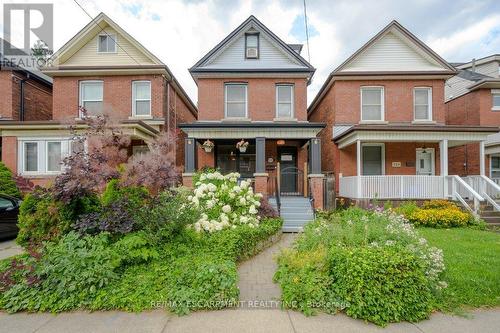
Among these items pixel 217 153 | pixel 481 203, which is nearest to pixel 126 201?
pixel 217 153

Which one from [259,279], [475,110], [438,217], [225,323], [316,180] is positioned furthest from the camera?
[475,110]

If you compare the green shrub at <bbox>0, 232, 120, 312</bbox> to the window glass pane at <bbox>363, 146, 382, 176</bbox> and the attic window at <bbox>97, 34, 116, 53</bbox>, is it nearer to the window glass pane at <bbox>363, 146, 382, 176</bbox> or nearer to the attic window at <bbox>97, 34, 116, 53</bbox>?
the window glass pane at <bbox>363, 146, 382, 176</bbox>

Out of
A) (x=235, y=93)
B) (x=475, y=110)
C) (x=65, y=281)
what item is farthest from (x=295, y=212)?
(x=475, y=110)

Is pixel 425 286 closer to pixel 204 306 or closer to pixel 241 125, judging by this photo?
pixel 204 306

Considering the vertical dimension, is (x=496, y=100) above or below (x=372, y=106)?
above

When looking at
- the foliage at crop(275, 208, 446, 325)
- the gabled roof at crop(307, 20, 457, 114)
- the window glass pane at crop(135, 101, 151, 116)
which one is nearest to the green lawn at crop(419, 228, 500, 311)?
the foliage at crop(275, 208, 446, 325)

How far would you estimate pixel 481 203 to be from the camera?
10.7 meters

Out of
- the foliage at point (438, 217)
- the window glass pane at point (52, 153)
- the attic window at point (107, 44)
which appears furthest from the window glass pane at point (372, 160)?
the window glass pane at point (52, 153)

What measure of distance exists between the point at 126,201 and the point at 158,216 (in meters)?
0.72

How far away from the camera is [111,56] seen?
45.7 ft

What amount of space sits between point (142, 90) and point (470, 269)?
1440cm

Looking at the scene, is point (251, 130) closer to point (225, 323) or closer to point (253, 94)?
point (253, 94)

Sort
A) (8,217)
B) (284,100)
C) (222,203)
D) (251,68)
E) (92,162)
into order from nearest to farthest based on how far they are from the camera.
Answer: (92,162) → (222,203) → (8,217) → (251,68) → (284,100)

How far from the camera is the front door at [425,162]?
13.5 m
